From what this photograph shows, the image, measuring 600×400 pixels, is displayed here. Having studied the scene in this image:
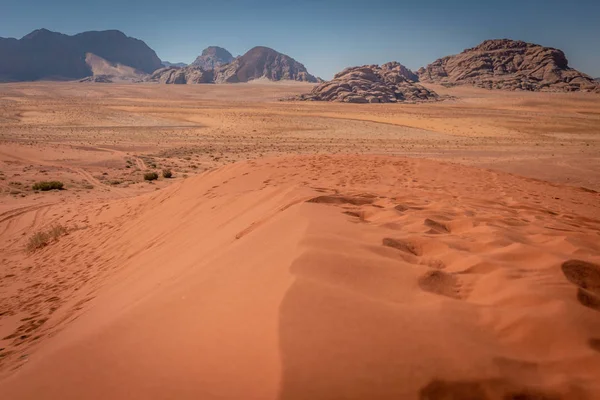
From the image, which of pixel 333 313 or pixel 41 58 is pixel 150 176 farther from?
pixel 41 58

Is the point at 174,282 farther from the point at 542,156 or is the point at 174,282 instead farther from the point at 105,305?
the point at 542,156

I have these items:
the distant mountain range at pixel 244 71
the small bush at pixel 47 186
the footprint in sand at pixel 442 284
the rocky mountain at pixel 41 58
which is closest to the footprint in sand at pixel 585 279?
the footprint in sand at pixel 442 284

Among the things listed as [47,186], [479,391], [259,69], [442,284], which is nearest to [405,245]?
[442,284]

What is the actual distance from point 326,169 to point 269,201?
4.59 meters

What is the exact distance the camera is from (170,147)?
82.1 feet

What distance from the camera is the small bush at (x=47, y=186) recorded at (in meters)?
14.1

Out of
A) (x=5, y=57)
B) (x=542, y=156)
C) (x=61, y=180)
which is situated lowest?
(x=61, y=180)

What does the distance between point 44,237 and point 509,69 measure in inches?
5367

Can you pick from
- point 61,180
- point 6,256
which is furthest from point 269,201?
point 61,180

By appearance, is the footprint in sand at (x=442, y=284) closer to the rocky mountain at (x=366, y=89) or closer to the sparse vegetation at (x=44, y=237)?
the sparse vegetation at (x=44, y=237)

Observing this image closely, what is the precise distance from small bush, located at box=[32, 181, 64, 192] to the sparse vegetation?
5.66 metres

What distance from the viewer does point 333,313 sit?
97.0 inches

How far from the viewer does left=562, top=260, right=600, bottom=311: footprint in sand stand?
2.64 metres

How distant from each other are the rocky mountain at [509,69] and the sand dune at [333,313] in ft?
366
